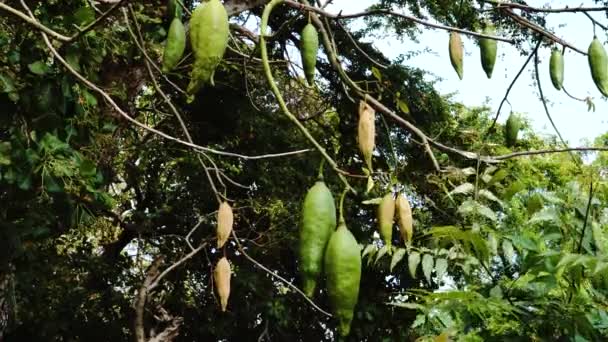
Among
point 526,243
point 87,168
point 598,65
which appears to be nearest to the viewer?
point 598,65

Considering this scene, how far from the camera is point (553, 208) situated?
4.86 ft

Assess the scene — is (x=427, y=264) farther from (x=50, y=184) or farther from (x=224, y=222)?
(x=50, y=184)

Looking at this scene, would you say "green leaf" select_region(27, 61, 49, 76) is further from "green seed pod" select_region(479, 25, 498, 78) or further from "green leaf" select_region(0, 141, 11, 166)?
"green seed pod" select_region(479, 25, 498, 78)

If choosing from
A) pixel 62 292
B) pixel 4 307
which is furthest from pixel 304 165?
pixel 4 307

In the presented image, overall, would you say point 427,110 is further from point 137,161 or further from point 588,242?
point 588,242

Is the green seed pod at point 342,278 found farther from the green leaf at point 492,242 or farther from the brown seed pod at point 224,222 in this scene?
the green leaf at point 492,242

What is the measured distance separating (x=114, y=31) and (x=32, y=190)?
109 centimetres

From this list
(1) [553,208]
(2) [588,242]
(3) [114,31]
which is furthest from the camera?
(3) [114,31]

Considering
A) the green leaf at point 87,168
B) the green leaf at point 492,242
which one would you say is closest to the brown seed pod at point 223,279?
the green leaf at point 492,242

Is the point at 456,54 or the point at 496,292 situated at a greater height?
the point at 456,54

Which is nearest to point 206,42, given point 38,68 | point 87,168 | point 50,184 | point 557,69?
point 557,69

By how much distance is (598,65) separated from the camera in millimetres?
771

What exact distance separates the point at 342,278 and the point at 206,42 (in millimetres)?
177

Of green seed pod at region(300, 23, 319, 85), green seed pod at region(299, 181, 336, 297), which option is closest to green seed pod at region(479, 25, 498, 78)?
green seed pod at region(300, 23, 319, 85)
